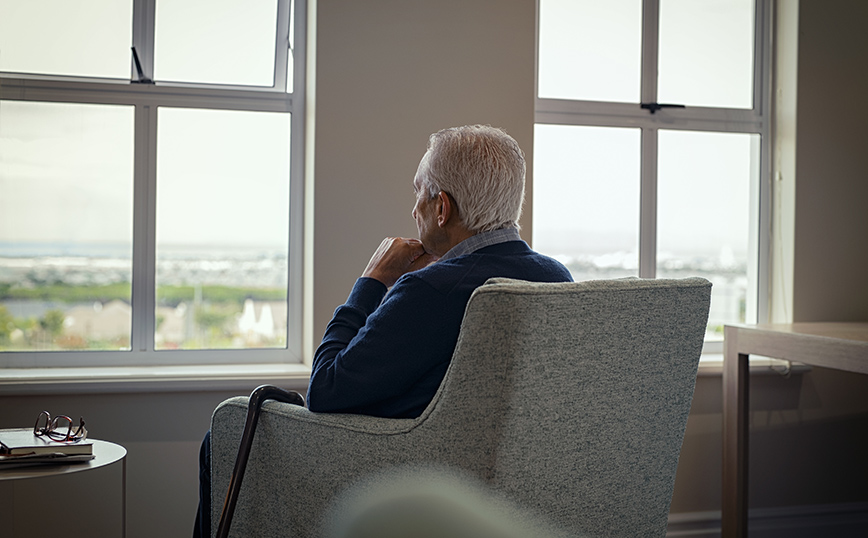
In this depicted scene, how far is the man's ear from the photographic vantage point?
1.58m

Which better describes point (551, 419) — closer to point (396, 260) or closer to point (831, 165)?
point (396, 260)

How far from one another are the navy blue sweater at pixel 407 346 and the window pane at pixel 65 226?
1512 mm

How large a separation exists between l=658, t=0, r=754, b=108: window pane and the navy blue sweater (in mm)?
2027

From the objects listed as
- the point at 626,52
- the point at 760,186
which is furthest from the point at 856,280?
the point at 626,52

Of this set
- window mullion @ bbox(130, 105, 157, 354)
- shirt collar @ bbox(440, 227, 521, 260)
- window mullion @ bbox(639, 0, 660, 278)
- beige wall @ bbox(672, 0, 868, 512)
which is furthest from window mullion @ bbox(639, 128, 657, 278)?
window mullion @ bbox(130, 105, 157, 354)

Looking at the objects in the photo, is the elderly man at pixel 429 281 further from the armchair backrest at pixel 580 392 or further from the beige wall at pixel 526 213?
the beige wall at pixel 526 213

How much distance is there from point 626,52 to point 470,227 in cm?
184

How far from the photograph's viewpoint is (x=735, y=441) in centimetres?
254

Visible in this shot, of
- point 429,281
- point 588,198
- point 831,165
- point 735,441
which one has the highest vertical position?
point 831,165

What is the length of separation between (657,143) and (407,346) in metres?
2.11

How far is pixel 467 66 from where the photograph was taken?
2.64 m

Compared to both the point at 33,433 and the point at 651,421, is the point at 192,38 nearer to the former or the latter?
the point at 33,433

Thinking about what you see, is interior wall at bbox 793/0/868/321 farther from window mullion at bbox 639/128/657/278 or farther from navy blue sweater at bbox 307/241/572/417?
navy blue sweater at bbox 307/241/572/417

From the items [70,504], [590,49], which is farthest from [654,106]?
[70,504]
